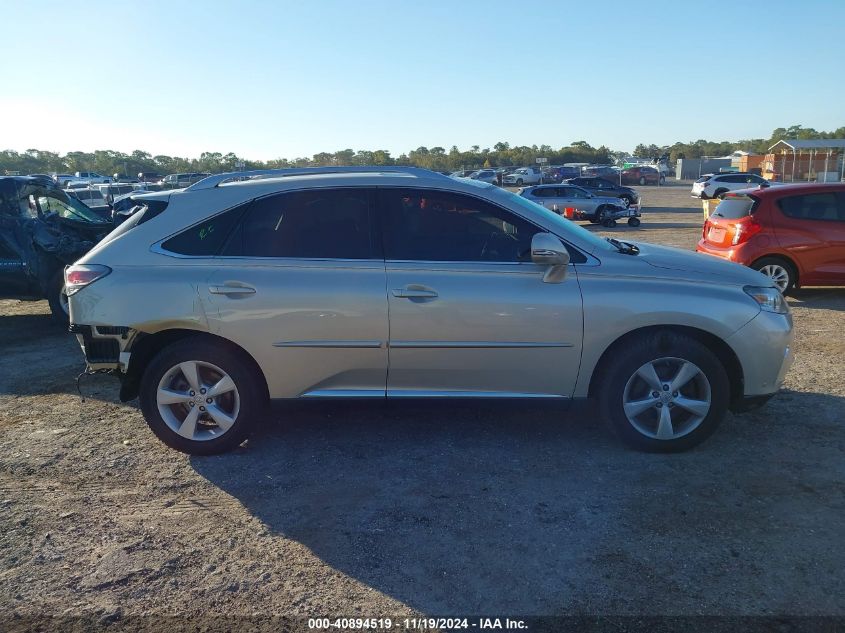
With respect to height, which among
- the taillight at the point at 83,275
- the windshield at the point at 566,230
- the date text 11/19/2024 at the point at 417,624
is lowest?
the date text 11/19/2024 at the point at 417,624

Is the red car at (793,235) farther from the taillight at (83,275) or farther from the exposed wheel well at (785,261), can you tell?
the taillight at (83,275)

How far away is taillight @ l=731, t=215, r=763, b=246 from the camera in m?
8.87

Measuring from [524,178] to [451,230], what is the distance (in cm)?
4834

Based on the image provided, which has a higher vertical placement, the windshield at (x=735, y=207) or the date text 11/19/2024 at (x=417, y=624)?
the windshield at (x=735, y=207)

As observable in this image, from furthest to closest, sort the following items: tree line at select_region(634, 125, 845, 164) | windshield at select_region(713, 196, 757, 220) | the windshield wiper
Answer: tree line at select_region(634, 125, 845, 164)
windshield at select_region(713, 196, 757, 220)
the windshield wiper

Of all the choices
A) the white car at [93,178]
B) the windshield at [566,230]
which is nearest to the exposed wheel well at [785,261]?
the windshield at [566,230]

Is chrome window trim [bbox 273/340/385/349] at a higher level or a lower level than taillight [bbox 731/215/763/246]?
lower

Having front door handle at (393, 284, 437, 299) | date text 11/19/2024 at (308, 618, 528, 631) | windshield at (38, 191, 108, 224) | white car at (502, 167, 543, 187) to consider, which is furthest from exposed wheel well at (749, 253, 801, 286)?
white car at (502, 167, 543, 187)

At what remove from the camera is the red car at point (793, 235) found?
8797 mm

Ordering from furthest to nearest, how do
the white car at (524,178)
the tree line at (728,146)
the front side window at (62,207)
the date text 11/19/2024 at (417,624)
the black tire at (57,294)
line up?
the tree line at (728,146)
the white car at (524,178)
the front side window at (62,207)
the black tire at (57,294)
the date text 11/19/2024 at (417,624)

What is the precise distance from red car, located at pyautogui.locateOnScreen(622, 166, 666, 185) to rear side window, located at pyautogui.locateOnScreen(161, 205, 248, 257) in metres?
53.2

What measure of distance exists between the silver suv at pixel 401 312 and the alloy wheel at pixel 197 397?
1cm

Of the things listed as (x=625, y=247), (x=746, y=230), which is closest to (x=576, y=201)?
A: (x=746, y=230)

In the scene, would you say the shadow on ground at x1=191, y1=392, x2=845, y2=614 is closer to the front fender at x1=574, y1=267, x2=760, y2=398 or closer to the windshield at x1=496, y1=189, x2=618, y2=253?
the front fender at x1=574, y1=267, x2=760, y2=398
